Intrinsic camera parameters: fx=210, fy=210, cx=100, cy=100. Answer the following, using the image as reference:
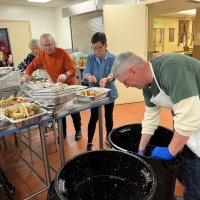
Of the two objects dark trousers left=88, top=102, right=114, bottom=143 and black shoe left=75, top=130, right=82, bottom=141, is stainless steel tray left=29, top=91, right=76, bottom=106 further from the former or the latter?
black shoe left=75, top=130, right=82, bottom=141

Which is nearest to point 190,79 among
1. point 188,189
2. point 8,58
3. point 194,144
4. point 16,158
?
point 194,144

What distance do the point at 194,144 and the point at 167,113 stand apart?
2.20m

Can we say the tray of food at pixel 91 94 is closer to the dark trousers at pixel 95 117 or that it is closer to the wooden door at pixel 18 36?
the dark trousers at pixel 95 117

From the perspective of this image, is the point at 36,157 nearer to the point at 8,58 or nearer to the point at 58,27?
the point at 8,58

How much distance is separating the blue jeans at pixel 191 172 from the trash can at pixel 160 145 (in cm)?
10

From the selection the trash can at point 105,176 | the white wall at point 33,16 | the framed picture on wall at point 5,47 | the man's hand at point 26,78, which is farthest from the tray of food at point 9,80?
the white wall at point 33,16

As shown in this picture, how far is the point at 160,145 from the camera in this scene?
1.39 meters

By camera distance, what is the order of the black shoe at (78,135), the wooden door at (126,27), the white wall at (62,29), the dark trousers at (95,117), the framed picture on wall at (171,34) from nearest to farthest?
1. the dark trousers at (95,117)
2. the black shoe at (78,135)
3. the wooden door at (126,27)
4. the white wall at (62,29)
5. the framed picture on wall at (171,34)

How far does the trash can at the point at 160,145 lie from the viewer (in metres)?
1.00

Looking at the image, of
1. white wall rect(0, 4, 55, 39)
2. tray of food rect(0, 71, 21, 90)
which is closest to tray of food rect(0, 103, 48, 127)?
tray of food rect(0, 71, 21, 90)

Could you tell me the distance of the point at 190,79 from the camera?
2.81ft

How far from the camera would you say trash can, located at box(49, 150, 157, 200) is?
93cm

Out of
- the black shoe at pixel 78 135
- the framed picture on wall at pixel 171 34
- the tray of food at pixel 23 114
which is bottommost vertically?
the black shoe at pixel 78 135

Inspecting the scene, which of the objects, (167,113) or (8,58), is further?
(8,58)
